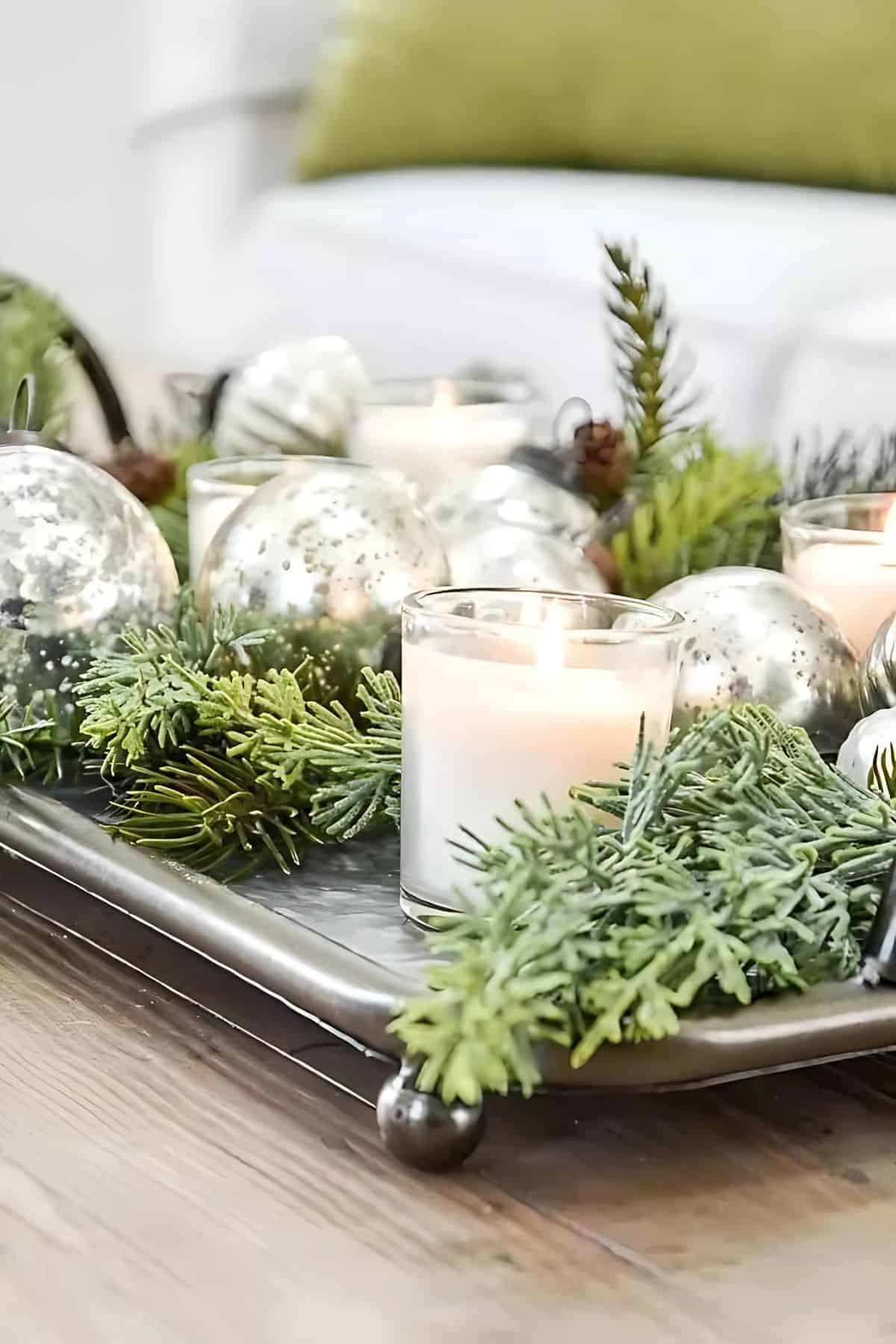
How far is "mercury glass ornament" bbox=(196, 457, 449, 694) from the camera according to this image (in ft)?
2.44

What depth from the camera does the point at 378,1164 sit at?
512mm

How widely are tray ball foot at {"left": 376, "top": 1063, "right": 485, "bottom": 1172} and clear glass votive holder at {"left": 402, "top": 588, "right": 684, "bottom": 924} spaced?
96 mm

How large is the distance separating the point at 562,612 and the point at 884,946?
0.17 meters

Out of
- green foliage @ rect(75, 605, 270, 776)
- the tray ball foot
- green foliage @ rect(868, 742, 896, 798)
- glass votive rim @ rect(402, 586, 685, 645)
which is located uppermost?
glass votive rim @ rect(402, 586, 685, 645)

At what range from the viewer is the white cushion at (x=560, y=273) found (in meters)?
1.78

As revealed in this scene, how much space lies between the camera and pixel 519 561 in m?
0.85

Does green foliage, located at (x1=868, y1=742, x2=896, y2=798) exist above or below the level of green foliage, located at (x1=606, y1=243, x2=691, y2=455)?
below

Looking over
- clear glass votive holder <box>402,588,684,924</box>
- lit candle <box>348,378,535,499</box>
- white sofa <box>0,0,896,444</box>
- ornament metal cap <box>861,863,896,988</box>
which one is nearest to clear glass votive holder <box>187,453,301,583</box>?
lit candle <box>348,378,535,499</box>

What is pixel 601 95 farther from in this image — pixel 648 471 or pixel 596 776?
pixel 596 776

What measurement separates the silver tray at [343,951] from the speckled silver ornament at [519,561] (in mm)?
201

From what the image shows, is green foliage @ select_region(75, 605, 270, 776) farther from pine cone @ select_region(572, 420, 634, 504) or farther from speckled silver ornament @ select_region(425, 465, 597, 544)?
pine cone @ select_region(572, 420, 634, 504)

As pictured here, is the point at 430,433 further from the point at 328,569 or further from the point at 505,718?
the point at 505,718

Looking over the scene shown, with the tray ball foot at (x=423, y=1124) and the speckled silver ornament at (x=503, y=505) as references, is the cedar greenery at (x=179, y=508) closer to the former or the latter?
the speckled silver ornament at (x=503, y=505)

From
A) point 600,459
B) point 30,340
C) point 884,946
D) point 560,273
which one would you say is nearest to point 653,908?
point 884,946
